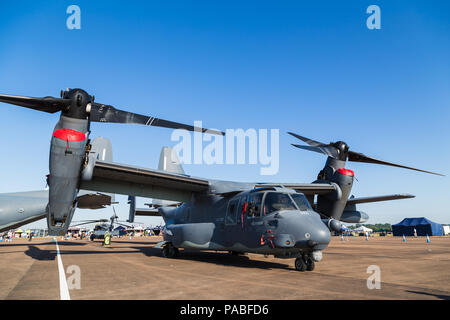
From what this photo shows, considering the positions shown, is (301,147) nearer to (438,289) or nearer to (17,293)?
(438,289)

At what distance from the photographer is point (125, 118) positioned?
869 cm

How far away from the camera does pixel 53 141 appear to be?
7793 millimetres

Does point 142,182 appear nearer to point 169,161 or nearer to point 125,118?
point 125,118

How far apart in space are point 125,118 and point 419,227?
64425mm

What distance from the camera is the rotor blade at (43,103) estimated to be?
781 cm

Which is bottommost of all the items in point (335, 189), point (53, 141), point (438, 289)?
point (438, 289)

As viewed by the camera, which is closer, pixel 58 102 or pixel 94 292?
pixel 94 292

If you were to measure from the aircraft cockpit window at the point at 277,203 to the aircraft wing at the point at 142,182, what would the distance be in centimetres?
391

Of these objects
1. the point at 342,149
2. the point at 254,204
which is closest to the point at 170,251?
the point at 254,204

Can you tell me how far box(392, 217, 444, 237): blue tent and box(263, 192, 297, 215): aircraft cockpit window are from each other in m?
60.1

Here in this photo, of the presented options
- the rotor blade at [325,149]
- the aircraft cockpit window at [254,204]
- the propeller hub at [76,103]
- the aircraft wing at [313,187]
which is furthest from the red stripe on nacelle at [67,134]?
the rotor blade at [325,149]
